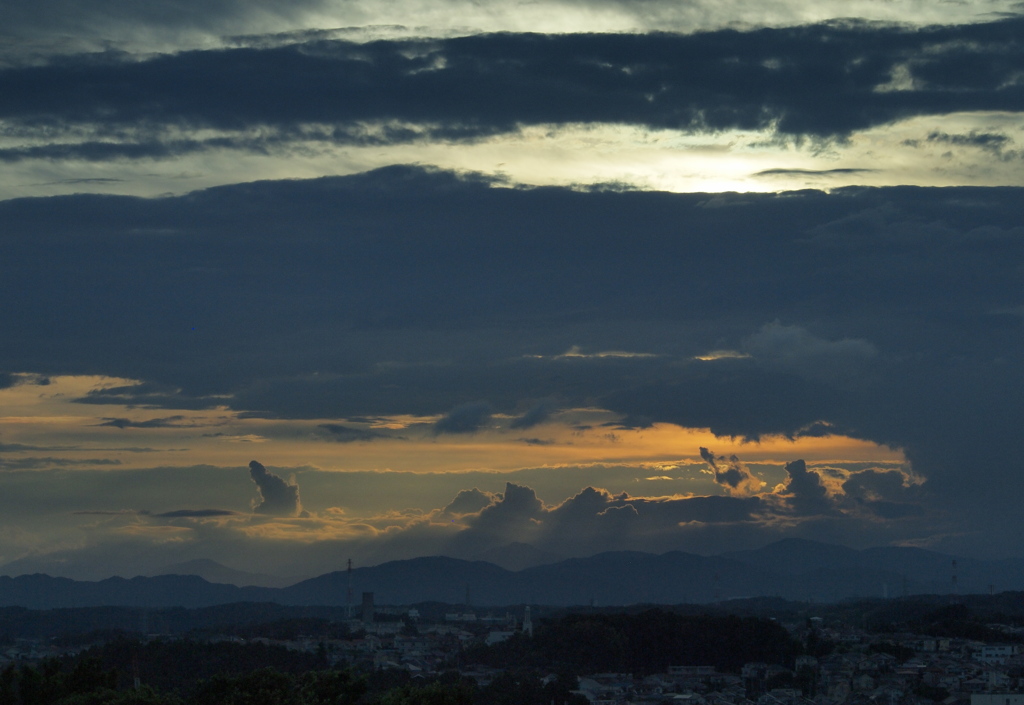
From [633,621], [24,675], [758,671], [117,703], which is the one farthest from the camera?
[633,621]

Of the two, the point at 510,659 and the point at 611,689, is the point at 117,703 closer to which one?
the point at 611,689

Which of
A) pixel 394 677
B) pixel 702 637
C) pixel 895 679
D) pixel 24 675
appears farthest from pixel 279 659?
pixel 24 675

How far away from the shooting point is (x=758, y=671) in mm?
153000

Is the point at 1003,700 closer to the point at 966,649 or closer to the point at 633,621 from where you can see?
the point at 966,649

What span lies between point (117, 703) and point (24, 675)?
1071 cm

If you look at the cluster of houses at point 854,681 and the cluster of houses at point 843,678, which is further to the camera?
the cluster of houses at point 843,678

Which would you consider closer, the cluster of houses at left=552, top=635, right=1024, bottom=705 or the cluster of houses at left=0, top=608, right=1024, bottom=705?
the cluster of houses at left=552, top=635, right=1024, bottom=705

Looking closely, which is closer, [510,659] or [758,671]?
[758,671]

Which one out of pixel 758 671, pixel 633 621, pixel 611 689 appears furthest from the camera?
pixel 633 621

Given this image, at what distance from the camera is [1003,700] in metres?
109

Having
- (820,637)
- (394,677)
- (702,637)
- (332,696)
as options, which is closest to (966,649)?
(820,637)

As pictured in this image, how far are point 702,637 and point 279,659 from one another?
51808mm

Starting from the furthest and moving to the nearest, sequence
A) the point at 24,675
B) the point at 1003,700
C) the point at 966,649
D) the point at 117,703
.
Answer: the point at 966,649 → the point at 1003,700 → the point at 24,675 → the point at 117,703

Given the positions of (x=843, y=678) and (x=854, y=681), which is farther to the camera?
(x=843, y=678)
